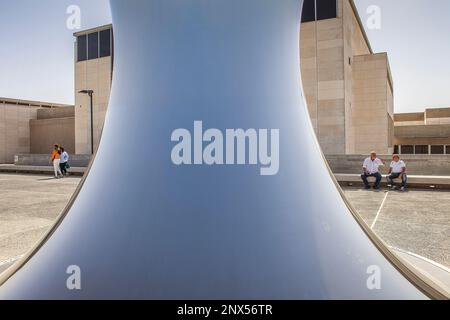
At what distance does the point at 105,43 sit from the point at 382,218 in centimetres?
2870

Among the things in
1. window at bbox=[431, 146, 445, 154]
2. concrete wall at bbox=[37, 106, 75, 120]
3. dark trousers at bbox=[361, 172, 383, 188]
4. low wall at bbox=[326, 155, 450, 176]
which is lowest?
dark trousers at bbox=[361, 172, 383, 188]

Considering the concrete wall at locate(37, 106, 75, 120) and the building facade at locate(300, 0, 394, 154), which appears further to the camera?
the concrete wall at locate(37, 106, 75, 120)

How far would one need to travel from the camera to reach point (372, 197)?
10094 millimetres

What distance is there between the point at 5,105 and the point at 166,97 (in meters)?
41.0

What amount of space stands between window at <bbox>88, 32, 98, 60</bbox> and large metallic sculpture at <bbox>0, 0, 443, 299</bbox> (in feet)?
100

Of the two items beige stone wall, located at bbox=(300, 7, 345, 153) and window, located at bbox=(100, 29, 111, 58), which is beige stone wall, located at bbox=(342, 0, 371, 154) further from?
window, located at bbox=(100, 29, 111, 58)

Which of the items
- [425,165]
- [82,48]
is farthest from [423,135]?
[82,48]

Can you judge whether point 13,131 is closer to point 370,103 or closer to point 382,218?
point 370,103

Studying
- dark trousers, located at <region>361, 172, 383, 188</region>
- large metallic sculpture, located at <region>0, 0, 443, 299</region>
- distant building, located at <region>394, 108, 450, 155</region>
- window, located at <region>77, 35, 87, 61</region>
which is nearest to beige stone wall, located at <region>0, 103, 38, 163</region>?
window, located at <region>77, 35, 87, 61</region>

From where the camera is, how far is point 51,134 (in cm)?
3728

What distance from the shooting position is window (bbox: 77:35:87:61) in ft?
102

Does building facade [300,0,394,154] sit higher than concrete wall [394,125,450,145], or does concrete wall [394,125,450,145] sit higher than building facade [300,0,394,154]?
building facade [300,0,394,154]

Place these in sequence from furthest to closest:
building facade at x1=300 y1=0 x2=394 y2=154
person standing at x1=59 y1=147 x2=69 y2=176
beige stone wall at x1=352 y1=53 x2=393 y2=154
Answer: beige stone wall at x1=352 y1=53 x2=393 y2=154
building facade at x1=300 y1=0 x2=394 y2=154
person standing at x1=59 y1=147 x2=69 y2=176
